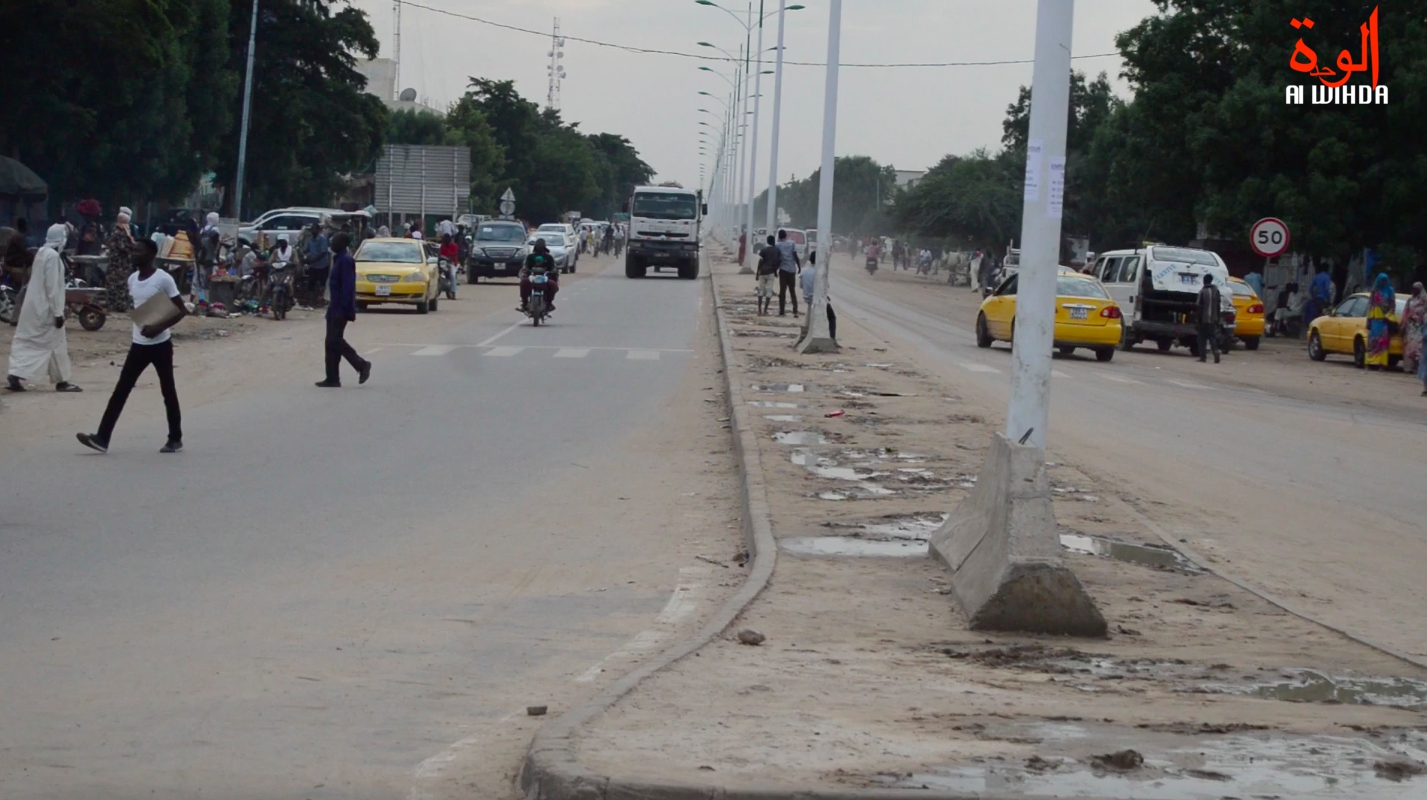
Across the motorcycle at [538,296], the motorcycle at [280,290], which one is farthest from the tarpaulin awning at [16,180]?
the motorcycle at [538,296]

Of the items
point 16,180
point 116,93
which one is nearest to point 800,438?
point 16,180

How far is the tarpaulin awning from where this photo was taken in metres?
39.7

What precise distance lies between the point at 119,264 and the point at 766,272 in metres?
15.9

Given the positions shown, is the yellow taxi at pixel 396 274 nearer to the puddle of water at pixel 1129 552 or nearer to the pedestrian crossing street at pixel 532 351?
the pedestrian crossing street at pixel 532 351

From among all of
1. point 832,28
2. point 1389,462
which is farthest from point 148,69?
point 1389,462

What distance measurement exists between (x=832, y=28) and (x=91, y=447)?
51.0ft

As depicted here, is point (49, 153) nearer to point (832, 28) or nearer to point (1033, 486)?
point (832, 28)

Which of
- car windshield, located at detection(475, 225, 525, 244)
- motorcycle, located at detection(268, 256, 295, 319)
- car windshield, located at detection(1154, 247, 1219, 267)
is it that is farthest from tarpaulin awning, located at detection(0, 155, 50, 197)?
car windshield, located at detection(1154, 247, 1219, 267)

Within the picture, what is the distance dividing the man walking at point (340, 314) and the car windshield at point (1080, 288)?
1476 centimetres

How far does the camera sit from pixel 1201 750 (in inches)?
220

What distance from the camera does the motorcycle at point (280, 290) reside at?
1231 inches

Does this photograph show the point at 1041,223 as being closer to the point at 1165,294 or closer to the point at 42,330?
the point at 42,330

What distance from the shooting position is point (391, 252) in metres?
36.1

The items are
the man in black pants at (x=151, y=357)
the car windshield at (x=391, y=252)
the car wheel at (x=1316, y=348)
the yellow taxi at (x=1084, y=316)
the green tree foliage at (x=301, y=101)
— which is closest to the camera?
the man in black pants at (x=151, y=357)
